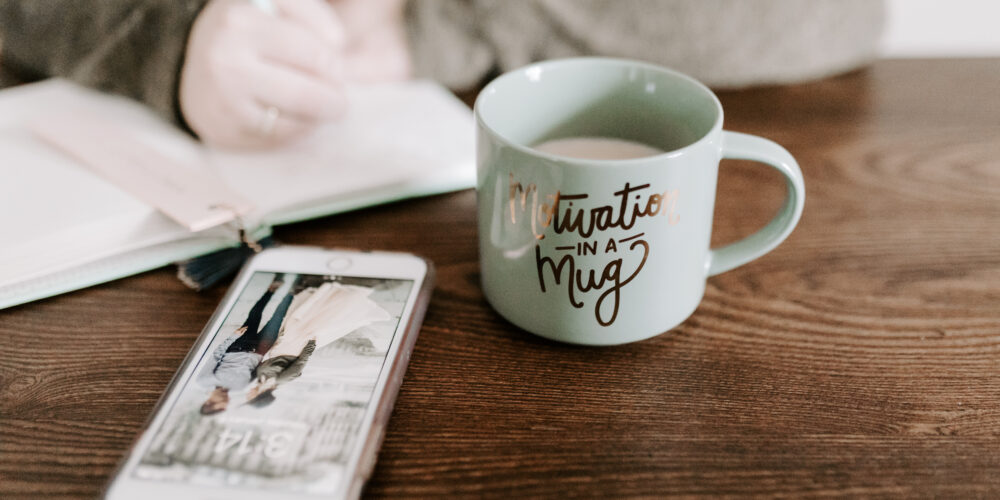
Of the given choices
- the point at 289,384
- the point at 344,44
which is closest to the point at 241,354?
the point at 289,384

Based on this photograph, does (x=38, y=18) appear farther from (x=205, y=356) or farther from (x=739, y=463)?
(x=739, y=463)

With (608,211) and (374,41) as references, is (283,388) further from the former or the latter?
(374,41)

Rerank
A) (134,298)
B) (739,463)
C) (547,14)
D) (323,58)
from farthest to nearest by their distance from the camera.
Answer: (547,14) → (323,58) → (134,298) → (739,463)

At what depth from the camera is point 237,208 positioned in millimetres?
452

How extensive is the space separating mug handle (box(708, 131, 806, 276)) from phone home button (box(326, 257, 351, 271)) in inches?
8.7

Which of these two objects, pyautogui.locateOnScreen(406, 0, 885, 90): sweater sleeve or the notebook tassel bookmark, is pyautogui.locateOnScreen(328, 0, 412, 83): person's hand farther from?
the notebook tassel bookmark

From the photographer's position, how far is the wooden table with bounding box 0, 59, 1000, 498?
0.31 m

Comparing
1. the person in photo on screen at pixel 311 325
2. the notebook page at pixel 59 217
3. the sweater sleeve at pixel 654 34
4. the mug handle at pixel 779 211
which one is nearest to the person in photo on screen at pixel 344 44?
the sweater sleeve at pixel 654 34

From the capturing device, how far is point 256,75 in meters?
0.52

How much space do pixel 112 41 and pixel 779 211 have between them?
1.87 ft

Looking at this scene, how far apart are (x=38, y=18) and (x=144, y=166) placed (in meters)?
0.25

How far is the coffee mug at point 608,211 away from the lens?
0.33m

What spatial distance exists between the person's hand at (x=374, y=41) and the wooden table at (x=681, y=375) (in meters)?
0.22

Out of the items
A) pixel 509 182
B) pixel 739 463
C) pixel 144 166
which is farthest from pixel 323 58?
pixel 739 463
